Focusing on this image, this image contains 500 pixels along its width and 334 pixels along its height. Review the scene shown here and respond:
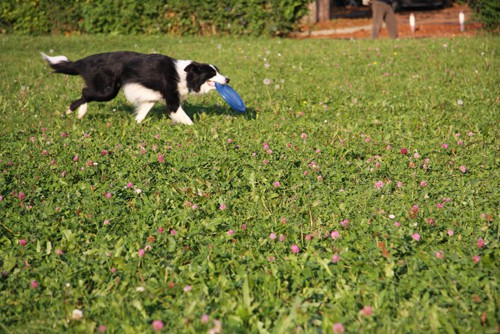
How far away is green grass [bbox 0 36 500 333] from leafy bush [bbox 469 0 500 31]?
7192 millimetres

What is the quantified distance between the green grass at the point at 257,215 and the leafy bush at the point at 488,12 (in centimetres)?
719

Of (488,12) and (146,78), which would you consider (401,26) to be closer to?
(488,12)

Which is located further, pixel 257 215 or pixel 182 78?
pixel 182 78

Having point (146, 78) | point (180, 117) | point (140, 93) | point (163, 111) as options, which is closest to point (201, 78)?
point (180, 117)

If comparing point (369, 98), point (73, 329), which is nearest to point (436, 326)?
point (73, 329)

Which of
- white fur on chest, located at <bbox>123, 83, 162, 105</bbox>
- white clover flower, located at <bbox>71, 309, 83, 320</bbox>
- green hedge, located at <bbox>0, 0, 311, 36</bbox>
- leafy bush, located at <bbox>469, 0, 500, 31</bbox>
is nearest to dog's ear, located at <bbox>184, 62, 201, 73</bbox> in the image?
white fur on chest, located at <bbox>123, 83, 162, 105</bbox>

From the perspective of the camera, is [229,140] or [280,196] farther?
[229,140]

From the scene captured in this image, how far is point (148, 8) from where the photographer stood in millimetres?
15875

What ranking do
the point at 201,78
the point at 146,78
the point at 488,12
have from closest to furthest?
the point at 146,78 < the point at 201,78 < the point at 488,12

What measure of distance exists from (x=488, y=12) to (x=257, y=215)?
12365 millimetres

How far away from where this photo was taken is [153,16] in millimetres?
16141

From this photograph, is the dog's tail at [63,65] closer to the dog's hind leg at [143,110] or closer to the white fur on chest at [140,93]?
the white fur on chest at [140,93]

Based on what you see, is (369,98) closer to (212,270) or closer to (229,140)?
(229,140)

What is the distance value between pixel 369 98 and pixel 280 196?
12.6 ft
